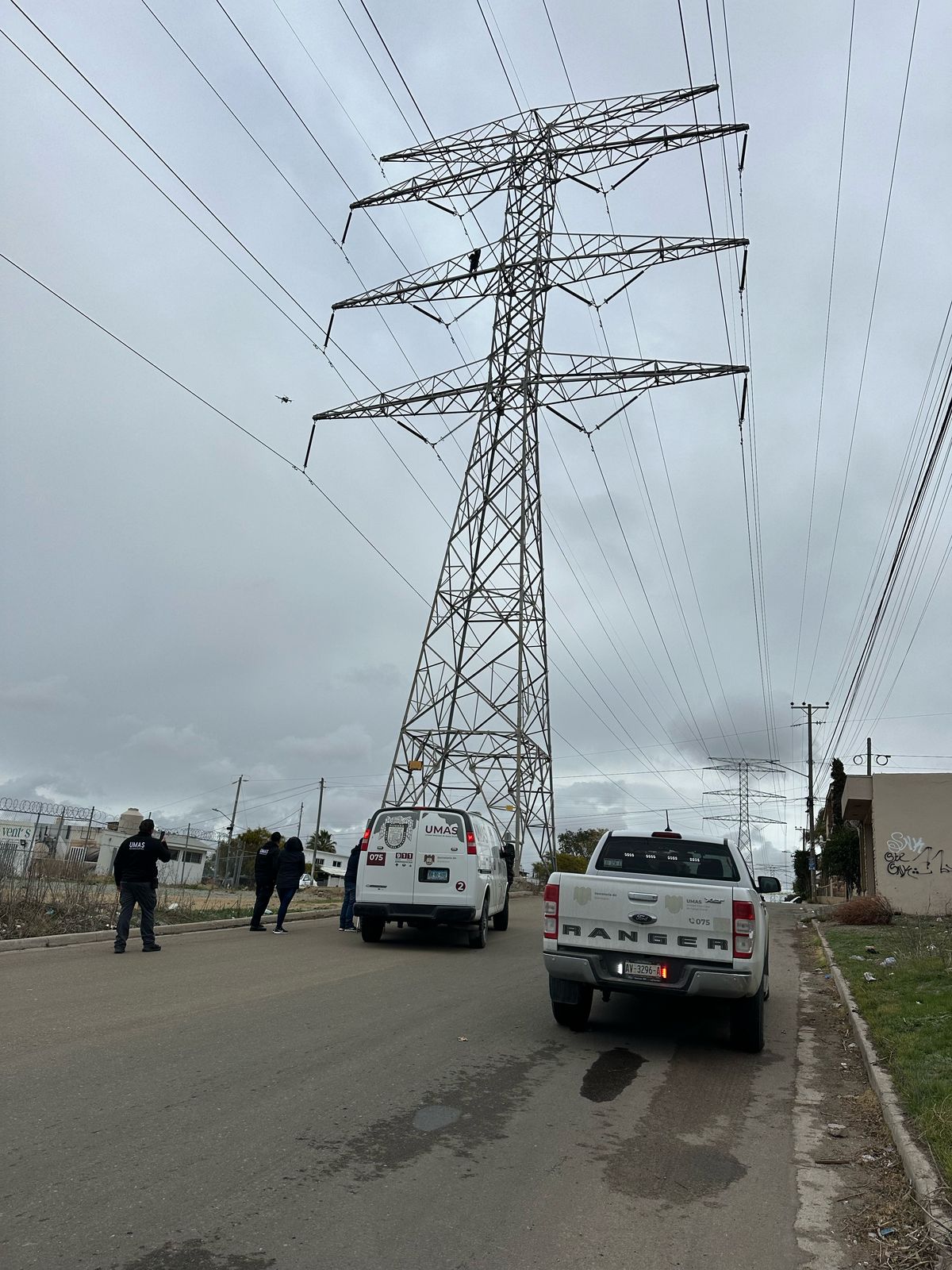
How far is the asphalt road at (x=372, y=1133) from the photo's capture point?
408 centimetres

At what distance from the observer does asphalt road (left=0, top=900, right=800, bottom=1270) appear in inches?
161

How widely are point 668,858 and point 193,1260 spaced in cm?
705

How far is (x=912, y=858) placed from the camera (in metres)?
26.6

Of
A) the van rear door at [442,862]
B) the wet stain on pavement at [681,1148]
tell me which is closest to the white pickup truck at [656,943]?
the wet stain on pavement at [681,1148]

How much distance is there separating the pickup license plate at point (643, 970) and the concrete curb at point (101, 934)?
8233mm

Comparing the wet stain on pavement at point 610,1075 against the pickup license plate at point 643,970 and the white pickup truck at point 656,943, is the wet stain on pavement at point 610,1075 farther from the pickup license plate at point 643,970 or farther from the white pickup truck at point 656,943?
the pickup license plate at point 643,970

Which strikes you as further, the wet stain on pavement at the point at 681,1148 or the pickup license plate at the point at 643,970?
the pickup license plate at the point at 643,970

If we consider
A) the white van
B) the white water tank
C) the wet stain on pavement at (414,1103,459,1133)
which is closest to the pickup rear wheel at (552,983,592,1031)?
the wet stain on pavement at (414,1103,459,1133)

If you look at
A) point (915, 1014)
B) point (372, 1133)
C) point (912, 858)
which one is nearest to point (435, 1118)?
point (372, 1133)

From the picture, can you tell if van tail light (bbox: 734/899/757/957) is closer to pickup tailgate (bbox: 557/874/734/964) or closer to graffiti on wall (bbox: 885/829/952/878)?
pickup tailgate (bbox: 557/874/734/964)

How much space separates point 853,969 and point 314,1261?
11.7 meters

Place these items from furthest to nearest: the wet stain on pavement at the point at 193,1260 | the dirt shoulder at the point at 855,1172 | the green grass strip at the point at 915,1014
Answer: the green grass strip at the point at 915,1014
the dirt shoulder at the point at 855,1172
the wet stain on pavement at the point at 193,1260

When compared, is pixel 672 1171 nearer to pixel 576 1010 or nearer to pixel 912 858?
pixel 576 1010

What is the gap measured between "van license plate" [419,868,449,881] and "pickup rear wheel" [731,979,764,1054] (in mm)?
6874
